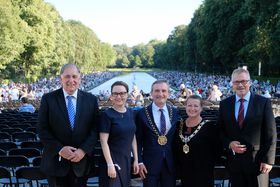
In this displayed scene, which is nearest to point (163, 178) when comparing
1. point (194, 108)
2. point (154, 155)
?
point (154, 155)

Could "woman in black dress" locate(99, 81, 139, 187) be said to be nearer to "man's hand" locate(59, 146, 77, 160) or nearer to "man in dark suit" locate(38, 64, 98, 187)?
"man in dark suit" locate(38, 64, 98, 187)

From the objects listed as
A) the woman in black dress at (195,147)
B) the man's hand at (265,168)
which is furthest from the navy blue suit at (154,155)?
the man's hand at (265,168)

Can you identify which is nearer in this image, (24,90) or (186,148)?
(186,148)

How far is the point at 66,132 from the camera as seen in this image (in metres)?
4.69

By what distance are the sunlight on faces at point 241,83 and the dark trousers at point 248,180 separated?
1.00 meters

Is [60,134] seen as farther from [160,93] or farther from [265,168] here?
[265,168]

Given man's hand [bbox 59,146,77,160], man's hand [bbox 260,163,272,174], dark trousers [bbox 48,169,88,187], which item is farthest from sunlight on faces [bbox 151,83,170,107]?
man's hand [bbox 260,163,272,174]

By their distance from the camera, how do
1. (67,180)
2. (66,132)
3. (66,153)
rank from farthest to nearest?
(67,180) → (66,132) → (66,153)

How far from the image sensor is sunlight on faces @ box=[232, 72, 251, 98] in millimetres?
4910

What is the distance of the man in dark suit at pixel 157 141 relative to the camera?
4867mm

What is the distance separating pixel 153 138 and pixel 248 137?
115 cm

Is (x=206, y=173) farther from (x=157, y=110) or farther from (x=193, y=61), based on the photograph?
(x=193, y=61)

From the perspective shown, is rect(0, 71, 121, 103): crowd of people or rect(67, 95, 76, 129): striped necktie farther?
rect(0, 71, 121, 103): crowd of people

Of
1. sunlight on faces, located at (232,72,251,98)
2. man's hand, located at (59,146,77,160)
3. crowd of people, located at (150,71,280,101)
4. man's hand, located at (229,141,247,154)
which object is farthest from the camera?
crowd of people, located at (150,71,280,101)
